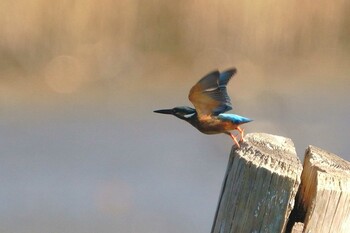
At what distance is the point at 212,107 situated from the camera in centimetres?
251

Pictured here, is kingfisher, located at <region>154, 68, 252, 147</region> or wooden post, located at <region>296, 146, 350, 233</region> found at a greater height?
kingfisher, located at <region>154, 68, 252, 147</region>

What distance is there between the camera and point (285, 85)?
337 inches

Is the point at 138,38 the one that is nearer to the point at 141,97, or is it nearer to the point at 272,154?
the point at 141,97

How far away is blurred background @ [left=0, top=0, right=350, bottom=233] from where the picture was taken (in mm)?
6121

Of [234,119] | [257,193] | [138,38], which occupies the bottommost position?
[257,193]

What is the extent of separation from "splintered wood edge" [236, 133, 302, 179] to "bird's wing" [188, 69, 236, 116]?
23 centimetres

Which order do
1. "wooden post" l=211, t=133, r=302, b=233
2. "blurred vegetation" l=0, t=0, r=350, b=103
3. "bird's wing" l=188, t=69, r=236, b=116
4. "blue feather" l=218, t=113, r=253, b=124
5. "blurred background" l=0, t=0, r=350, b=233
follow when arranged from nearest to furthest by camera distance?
1. "wooden post" l=211, t=133, r=302, b=233
2. "bird's wing" l=188, t=69, r=236, b=116
3. "blue feather" l=218, t=113, r=253, b=124
4. "blurred background" l=0, t=0, r=350, b=233
5. "blurred vegetation" l=0, t=0, r=350, b=103

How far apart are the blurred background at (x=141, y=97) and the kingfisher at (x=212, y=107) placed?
3188mm

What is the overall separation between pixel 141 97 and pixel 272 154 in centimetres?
598

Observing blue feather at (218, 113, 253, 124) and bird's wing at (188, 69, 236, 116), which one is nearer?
bird's wing at (188, 69, 236, 116)

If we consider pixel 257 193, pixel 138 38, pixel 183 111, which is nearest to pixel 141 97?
pixel 138 38

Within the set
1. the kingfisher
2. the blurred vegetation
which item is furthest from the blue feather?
the blurred vegetation

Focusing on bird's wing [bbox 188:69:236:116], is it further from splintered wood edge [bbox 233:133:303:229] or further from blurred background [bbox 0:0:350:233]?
blurred background [bbox 0:0:350:233]

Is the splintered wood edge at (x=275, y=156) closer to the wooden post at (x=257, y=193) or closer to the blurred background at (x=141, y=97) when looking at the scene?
the wooden post at (x=257, y=193)
